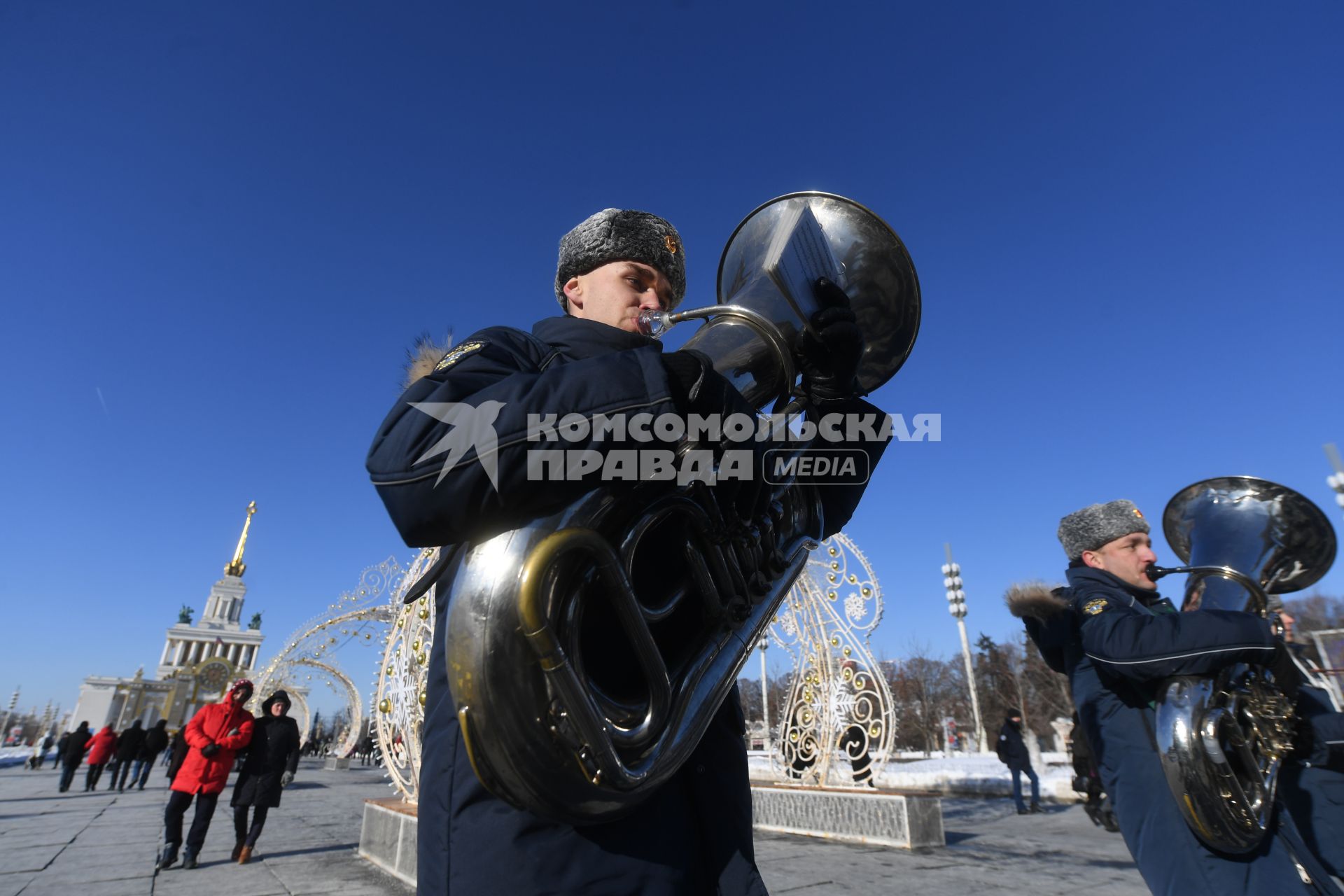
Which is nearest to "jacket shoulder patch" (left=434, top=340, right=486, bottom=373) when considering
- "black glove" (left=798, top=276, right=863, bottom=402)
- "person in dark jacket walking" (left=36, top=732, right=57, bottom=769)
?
"black glove" (left=798, top=276, right=863, bottom=402)

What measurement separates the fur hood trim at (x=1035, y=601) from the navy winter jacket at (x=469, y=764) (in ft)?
6.73

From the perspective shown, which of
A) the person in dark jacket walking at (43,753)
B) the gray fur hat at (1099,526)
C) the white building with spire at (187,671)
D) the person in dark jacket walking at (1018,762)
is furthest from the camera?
the white building with spire at (187,671)

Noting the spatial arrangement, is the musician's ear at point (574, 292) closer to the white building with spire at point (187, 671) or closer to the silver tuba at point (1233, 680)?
the silver tuba at point (1233, 680)

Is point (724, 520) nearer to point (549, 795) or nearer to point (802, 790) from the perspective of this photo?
point (549, 795)

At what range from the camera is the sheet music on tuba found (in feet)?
5.89

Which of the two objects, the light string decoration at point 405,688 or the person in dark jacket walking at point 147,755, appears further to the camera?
the person in dark jacket walking at point 147,755

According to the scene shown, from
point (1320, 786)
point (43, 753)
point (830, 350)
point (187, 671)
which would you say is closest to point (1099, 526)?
point (1320, 786)

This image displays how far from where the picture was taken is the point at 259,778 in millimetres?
5996

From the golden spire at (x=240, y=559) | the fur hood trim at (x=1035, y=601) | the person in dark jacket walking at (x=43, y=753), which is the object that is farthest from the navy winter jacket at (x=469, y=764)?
the golden spire at (x=240, y=559)

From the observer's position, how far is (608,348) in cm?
134

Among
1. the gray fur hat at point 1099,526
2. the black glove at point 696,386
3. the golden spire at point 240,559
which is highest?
the golden spire at point 240,559

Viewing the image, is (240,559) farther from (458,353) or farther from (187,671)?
(458,353)

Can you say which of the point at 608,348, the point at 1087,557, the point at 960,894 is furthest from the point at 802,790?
the point at 608,348

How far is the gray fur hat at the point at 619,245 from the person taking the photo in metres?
1.69
